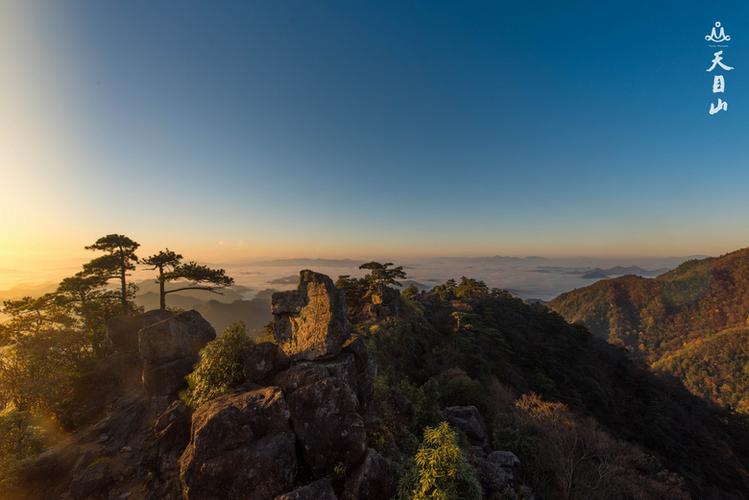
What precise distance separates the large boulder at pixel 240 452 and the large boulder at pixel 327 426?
524 mm

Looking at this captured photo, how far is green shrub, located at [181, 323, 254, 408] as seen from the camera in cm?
1305

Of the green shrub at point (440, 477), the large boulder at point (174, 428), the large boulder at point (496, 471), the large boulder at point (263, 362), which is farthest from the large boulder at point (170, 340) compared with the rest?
the large boulder at point (496, 471)

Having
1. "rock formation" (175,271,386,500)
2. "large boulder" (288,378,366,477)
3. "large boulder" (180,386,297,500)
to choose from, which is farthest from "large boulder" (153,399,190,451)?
"large boulder" (288,378,366,477)

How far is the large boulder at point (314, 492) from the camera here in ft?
30.9

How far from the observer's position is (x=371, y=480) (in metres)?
10.5

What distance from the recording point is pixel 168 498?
11109 mm

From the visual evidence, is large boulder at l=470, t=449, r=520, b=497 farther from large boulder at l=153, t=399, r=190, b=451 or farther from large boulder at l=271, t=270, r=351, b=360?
large boulder at l=153, t=399, r=190, b=451

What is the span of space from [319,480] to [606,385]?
211ft

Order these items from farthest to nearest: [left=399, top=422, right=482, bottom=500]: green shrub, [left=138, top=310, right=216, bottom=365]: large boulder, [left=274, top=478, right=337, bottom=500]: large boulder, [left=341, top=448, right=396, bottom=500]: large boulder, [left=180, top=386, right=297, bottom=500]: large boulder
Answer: [left=138, top=310, right=216, bottom=365]: large boulder → [left=341, top=448, right=396, bottom=500]: large boulder → [left=180, top=386, right=297, bottom=500]: large boulder → [left=399, top=422, right=482, bottom=500]: green shrub → [left=274, top=478, right=337, bottom=500]: large boulder

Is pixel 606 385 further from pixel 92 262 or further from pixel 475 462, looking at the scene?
pixel 92 262

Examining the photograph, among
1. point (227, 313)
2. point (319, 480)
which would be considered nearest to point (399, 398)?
point (319, 480)

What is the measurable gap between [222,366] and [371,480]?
8.03 metres

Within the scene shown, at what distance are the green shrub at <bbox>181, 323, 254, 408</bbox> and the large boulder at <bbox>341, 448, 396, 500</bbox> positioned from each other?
646 cm

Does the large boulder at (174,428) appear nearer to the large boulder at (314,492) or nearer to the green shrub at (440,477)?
the large boulder at (314,492)
